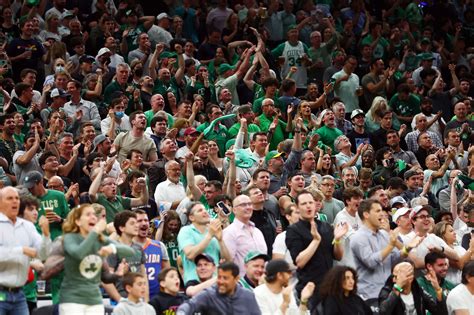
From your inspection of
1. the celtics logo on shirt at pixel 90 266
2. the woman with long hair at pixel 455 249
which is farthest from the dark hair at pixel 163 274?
the woman with long hair at pixel 455 249

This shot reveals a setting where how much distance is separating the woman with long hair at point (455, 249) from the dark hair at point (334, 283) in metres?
2.34

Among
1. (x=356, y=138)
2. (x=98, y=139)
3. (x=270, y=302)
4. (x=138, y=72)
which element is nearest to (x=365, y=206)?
(x=270, y=302)

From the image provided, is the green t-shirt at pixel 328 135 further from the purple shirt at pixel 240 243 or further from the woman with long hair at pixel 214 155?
the purple shirt at pixel 240 243

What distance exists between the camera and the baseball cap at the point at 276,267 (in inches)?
480

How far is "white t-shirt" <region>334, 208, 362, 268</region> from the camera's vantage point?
1346 centimetres

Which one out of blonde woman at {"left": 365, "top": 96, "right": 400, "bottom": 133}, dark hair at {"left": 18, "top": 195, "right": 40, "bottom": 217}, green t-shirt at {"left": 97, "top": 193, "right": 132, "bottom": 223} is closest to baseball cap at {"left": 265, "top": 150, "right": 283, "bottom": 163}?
green t-shirt at {"left": 97, "top": 193, "right": 132, "bottom": 223}

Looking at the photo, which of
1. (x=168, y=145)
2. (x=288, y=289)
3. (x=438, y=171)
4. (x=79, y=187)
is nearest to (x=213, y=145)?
(x=168, y=145)

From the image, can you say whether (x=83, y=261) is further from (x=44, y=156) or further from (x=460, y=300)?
(x=460, y=300)

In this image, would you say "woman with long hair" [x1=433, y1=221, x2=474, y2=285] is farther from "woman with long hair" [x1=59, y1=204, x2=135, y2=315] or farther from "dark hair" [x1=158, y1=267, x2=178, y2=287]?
"woman with long hair" [x1=59, y1=204, x2=135, y2=315]

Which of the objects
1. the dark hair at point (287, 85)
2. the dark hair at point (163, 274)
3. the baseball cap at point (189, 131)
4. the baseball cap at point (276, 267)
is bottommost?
the dark hair at point (287, 85)

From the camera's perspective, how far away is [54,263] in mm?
11375

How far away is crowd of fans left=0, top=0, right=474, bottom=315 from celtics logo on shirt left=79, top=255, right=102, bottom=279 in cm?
1

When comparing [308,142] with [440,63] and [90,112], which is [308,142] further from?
[440,63]

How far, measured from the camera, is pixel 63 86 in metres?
18.2
